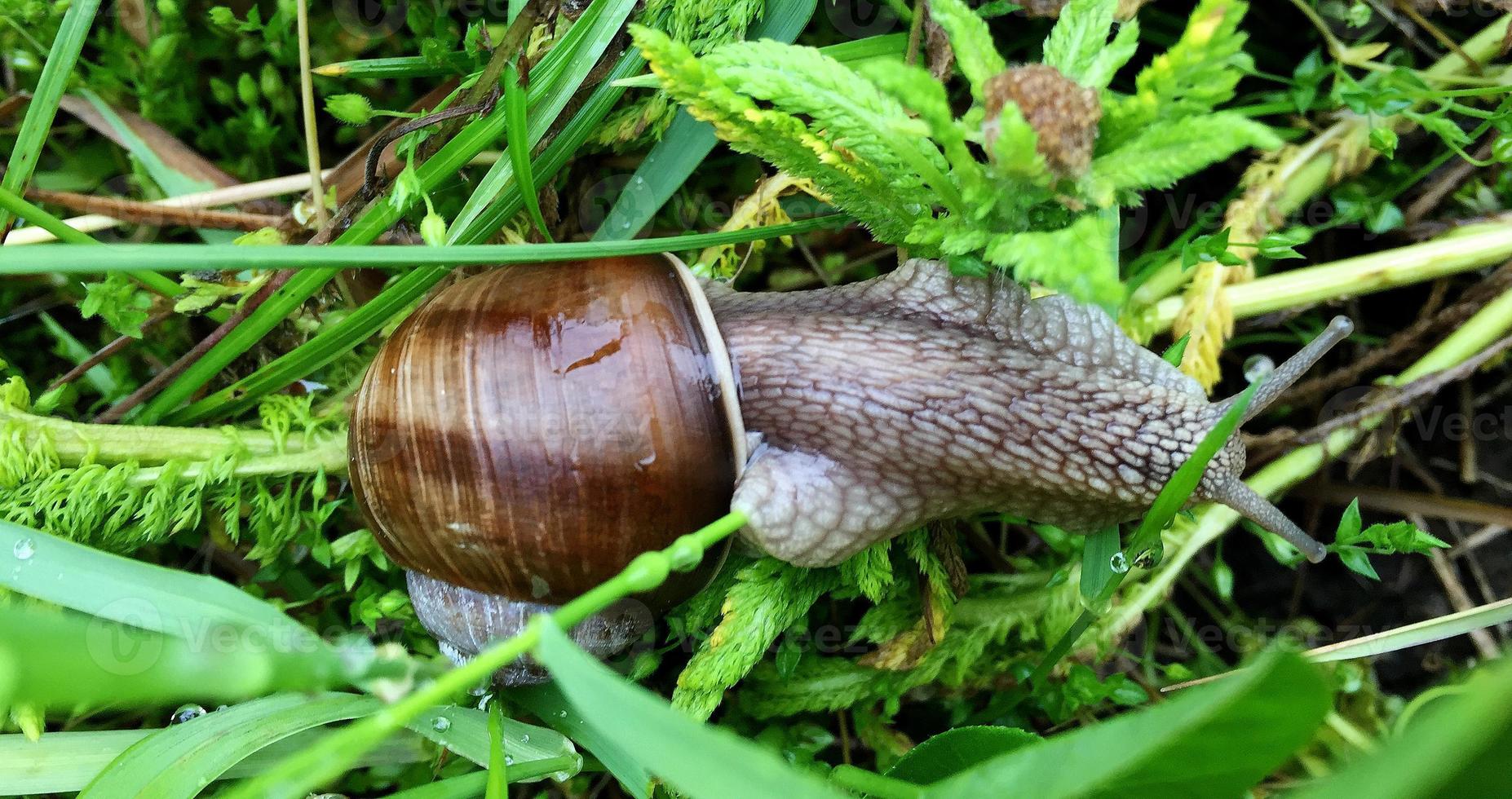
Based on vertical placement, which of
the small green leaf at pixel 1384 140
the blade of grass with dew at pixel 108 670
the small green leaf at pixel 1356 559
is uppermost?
the small green leaf at pixel 1384 140

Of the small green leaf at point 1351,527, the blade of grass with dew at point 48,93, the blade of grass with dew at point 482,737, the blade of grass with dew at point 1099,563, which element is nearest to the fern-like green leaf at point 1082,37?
the blade of grass with dew at point 1099,563

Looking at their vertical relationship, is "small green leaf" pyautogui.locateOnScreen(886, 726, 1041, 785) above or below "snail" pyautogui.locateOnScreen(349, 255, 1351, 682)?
below

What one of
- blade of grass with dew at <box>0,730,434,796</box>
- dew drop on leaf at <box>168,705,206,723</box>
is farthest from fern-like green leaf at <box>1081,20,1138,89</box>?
dew drop on leaf at <box>168,705,206,723</box>

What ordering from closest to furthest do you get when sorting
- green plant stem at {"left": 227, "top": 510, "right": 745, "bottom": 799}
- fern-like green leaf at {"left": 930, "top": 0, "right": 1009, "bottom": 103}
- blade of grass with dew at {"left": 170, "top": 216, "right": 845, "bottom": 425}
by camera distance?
green plant stem at {"left": 227, "top": 510, "right": 745, "bottom": 799}, fern-like green leaf at {"left": 930, "top": 0, "right": 1009, "bottom": 103}, blade of grass with dew at {"left": 170, "top": 216, "right": 845, "bottom": 425}

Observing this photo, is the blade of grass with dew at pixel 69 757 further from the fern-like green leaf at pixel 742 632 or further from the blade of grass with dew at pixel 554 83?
the blade of grass with dew at pixel 554 83

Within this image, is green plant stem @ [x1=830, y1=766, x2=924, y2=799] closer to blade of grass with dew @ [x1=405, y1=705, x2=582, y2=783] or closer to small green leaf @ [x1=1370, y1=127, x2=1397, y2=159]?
blade of grass with dew @ [x1=405, y1=705, x2=582, y2=783]
